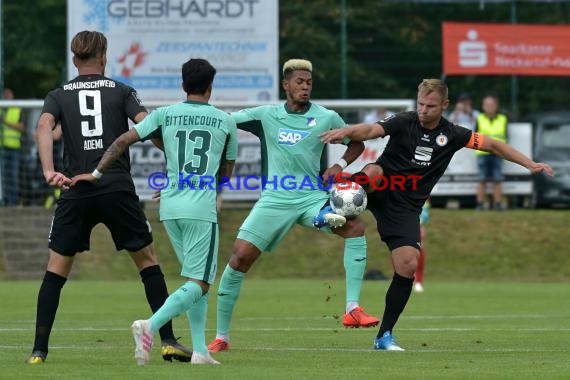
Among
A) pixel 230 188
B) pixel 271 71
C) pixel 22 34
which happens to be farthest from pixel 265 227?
pixel 22 34

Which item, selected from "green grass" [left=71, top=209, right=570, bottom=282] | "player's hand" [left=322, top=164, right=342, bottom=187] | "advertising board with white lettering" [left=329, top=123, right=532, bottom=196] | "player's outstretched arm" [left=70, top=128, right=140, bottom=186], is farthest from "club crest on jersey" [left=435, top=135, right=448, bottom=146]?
"advertising board with white lettering" [left=329, top=123, right=532, bottom=196]

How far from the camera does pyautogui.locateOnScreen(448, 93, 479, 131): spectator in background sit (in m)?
27.5

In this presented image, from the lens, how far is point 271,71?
27.5 metres

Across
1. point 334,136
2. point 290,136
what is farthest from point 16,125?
point 334,136

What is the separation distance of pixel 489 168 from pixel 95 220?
17.1 meters

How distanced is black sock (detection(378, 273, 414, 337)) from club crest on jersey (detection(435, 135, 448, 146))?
1.15 m

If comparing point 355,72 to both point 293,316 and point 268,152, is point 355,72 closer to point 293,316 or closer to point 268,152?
point 293,316

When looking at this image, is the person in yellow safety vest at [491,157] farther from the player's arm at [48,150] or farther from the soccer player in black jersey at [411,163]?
the player's arm at [48,150]

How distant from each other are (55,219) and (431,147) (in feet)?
10.8

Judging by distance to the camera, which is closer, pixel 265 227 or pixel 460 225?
pixel 265 227

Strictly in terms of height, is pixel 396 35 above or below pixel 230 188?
above

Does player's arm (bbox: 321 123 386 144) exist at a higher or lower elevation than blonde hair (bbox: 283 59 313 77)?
lower

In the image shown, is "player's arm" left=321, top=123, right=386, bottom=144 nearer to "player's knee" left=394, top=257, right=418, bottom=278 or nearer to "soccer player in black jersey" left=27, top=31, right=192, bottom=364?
"player's knee" left=394, top=257, right=418, bottom=278

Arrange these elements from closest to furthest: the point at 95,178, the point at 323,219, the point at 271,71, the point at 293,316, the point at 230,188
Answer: the point at 95,178 → the point at 323,219 → the point at 293,316 → the point at 230,188 → the point at 271,71
